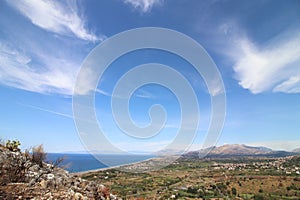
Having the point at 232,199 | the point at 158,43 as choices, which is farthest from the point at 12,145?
the point at 232,199

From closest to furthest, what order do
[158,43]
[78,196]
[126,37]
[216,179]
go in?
[78,196]
[126,37]
[158,43]
[216,179]

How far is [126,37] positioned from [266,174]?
283ft

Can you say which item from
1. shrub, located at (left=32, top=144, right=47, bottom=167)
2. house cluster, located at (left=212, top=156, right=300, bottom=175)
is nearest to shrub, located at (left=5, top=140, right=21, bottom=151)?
shrub, located at (left=32, top=144, right=47, bottom=167)

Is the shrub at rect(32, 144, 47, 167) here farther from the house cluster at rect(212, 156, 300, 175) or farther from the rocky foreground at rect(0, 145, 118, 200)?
the house cluster at rect(212, 156, 300, 175)

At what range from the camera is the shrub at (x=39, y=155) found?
540 cm

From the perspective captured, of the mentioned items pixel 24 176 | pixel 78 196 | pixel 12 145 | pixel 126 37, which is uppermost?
pixel 126 37

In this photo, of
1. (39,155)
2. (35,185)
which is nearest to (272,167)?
(39,155)

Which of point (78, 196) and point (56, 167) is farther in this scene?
point (56, 167)

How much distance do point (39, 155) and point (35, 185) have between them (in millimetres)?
1807

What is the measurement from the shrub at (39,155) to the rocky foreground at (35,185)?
23 millimetres

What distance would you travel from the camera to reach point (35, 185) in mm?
3871

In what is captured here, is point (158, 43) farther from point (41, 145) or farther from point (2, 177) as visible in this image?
point (2, 177)

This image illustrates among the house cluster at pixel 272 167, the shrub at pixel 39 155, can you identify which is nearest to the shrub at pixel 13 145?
the shrub at pixel 39 155

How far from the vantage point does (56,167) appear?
5.70m
